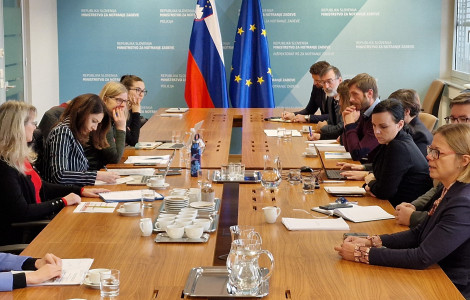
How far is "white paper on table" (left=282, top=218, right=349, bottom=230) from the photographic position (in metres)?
3.46

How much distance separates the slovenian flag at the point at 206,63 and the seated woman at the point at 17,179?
5.41 metres

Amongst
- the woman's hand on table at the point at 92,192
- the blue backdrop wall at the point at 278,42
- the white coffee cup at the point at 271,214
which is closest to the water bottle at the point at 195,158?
the woman's hand on table at the point at 92,192

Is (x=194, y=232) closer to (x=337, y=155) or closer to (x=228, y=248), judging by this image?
(x=228, y=248)

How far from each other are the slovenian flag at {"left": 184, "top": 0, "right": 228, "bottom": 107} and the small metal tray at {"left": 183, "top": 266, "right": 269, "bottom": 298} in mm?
6628

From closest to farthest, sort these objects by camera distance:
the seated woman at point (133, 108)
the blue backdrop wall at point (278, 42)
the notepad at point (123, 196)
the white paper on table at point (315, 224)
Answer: the white paper on table at point (315, 224) → the notepad at point (123, 196) → the seated woman at point (133, 108) → the blue backdrop wall at point (278, 42)

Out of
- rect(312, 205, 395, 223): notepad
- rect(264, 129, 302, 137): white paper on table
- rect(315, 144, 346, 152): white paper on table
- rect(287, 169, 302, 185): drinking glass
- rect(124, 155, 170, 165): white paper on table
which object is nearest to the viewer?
rect(312, 205, 395, 223): notepad

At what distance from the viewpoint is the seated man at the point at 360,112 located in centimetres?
541

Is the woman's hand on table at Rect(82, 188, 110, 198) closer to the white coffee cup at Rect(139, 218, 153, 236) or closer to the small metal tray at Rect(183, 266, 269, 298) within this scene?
the white coffee cup at Rect(139, 218, 153, 236)

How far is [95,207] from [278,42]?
6132 millimetres

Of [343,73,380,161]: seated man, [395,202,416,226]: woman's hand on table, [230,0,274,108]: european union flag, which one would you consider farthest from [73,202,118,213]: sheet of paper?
[230,0,274,108]: european union flag

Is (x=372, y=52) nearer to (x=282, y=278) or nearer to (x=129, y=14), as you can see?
(x=129, y=14)

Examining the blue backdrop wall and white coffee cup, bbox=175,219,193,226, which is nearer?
white coffee cup, bbox=175,219,193,226

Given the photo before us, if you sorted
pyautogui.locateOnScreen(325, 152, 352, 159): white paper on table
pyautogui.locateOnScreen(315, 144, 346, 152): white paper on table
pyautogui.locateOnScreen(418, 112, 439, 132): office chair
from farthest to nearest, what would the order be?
pyautogui.locateOnScreen(418, 112, 439, 132): office chair, pyautogui.locateOnScreen(315, 144, 346, 152): white paper on table, pyautogui.locateOnScreen(325, 152, 352, 159): white paper on table

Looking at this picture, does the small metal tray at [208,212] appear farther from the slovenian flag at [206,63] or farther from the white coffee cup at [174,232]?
the slovenian flag at [206,63]
